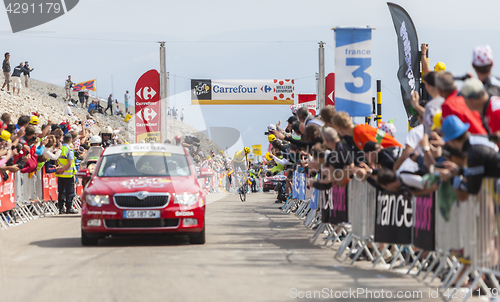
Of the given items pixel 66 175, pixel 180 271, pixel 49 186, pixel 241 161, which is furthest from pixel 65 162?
pixel 241 161

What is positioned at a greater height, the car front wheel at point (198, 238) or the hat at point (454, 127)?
the hat at point (454, 127)

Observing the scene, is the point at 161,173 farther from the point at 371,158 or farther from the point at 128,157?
the point at 371,158

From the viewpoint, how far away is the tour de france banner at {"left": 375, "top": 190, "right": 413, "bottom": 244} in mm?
8172

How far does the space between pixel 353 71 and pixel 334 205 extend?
3862 millimetres

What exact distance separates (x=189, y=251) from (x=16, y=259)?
7.96ft

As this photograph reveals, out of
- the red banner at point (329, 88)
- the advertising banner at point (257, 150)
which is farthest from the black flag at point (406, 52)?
the advertising banner at point (257, 150)

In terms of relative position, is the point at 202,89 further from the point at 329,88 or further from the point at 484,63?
the point at 484,63

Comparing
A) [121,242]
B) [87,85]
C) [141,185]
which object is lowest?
[121,242]

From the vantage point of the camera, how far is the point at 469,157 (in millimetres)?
6266

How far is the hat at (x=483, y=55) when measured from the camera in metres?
7.17

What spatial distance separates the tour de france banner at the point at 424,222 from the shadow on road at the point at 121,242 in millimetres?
4828

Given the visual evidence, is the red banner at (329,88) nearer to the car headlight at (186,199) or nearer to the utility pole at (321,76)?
the utility pole at (321,76)

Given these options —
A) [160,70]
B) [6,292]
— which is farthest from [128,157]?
[160,70]

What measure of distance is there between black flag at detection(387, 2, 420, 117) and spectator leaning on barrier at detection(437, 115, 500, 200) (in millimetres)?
8313
